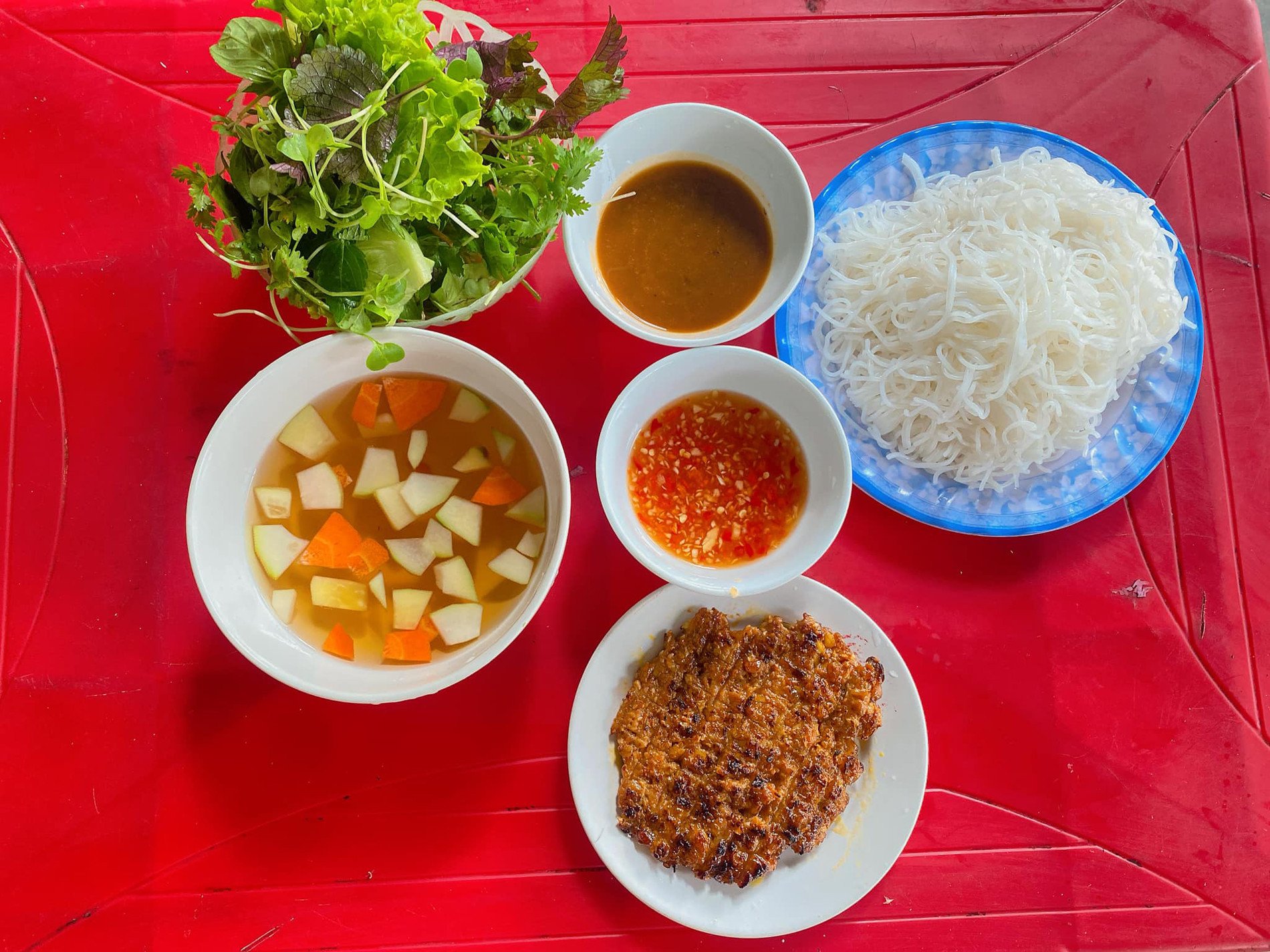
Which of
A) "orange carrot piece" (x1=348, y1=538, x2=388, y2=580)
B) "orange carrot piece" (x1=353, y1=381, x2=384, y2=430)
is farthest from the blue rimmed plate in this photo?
"orange carrot piece" (x1=348, y1=538, x2=388, y2=580)

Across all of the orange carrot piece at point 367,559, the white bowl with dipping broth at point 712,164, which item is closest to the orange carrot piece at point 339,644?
the orange carrot piece at point 367,559

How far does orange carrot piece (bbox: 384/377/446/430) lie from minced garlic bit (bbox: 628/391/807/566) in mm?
500

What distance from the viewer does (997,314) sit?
1877mm

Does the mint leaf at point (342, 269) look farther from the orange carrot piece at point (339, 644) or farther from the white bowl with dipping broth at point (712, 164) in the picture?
the orange carrot piece at point (339, 644)

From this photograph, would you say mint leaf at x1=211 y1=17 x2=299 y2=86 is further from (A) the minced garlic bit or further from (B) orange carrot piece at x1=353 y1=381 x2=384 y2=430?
(A) the minced garlic bit

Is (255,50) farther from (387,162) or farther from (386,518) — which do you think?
(386,518)

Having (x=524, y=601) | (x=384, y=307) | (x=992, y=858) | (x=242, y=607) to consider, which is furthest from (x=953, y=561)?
(x=242, y=607)

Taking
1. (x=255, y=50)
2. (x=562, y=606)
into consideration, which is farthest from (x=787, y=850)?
(x=255, y=50)

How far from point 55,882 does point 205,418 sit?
3.87 feet

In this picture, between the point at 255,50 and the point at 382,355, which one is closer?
the point at 255,50

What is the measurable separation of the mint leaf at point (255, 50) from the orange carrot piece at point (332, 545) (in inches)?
36.5

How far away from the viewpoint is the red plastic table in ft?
6.45

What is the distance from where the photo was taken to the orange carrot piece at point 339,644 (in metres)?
1.80

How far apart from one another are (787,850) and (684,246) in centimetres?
149
